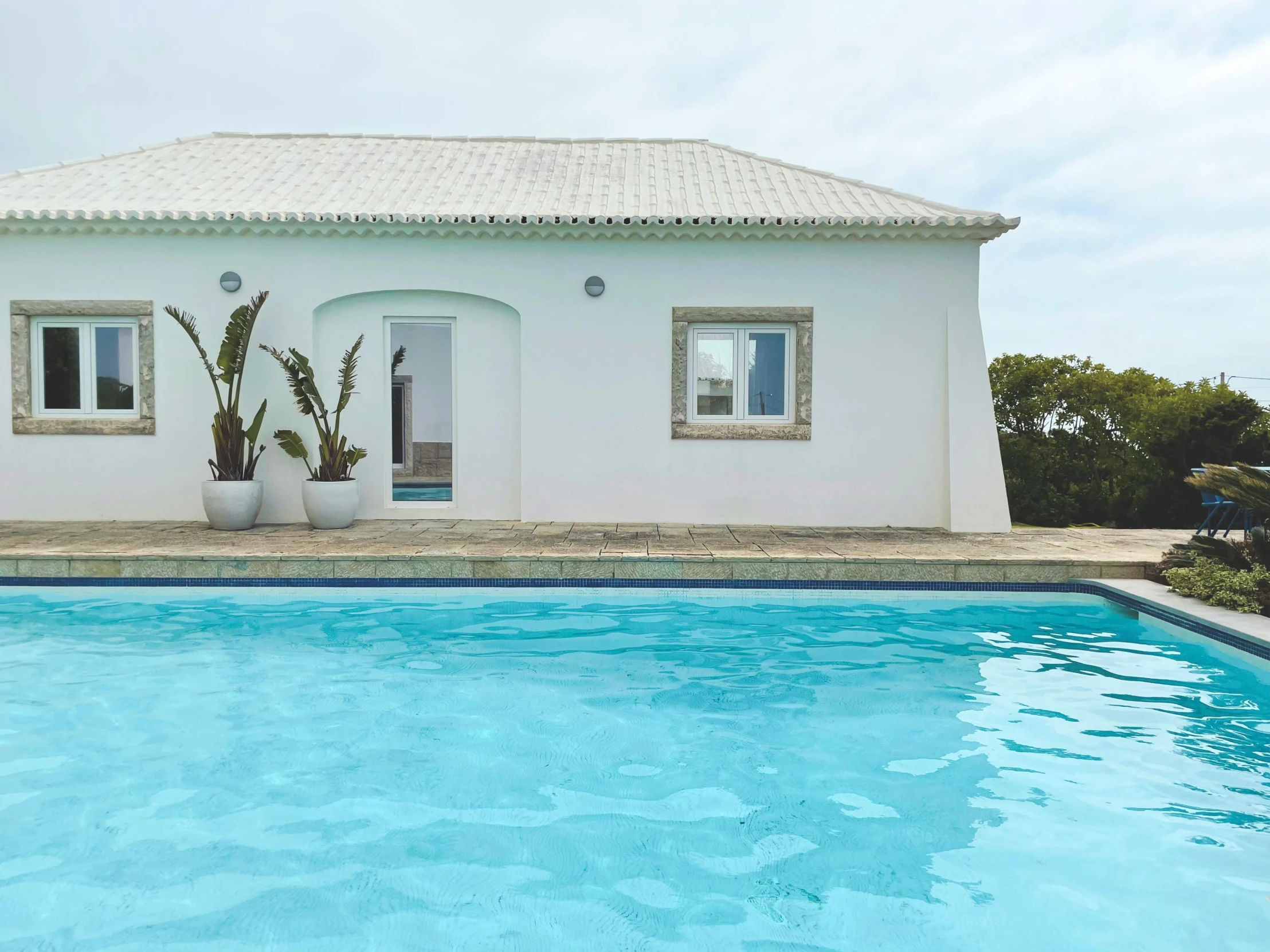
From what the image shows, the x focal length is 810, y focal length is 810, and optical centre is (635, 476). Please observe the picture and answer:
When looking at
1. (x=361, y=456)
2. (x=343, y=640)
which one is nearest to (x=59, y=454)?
(x=361, y=456)

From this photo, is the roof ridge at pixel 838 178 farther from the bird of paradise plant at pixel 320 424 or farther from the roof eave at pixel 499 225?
the bird of paradise plant at pixel 320 424

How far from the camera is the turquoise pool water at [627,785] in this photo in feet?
9.74

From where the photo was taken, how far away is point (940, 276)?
984 centimetres

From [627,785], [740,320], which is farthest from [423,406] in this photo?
[627,785]

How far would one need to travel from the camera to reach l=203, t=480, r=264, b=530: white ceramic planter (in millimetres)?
9109

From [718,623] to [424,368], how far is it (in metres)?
11.1

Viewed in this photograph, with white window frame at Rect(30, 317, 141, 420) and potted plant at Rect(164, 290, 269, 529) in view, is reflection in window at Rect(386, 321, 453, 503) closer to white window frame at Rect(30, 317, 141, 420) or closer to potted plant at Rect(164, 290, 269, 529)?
white window frame at Rect(30, 317, 141, 420)

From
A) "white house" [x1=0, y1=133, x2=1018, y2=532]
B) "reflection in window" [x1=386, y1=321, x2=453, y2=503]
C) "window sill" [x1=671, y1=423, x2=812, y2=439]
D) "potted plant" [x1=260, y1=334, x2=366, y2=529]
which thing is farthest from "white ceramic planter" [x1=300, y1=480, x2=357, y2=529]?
"reflection in window" [x1=386, y1=321, x2=453, y2=503]

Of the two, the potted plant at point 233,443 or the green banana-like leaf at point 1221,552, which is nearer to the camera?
the green banana-like leaf at point 1221,552

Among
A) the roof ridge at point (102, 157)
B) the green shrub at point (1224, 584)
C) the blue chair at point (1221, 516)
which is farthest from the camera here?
the roof ridge at point (102, 157)

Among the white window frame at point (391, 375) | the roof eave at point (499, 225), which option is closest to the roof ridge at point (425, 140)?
the roof eave at point (499, 225)

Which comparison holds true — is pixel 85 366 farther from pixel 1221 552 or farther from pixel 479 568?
pixel 1221 552

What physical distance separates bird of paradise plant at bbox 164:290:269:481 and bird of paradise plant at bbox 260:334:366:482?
32cm

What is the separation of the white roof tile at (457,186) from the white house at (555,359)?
188 mm
